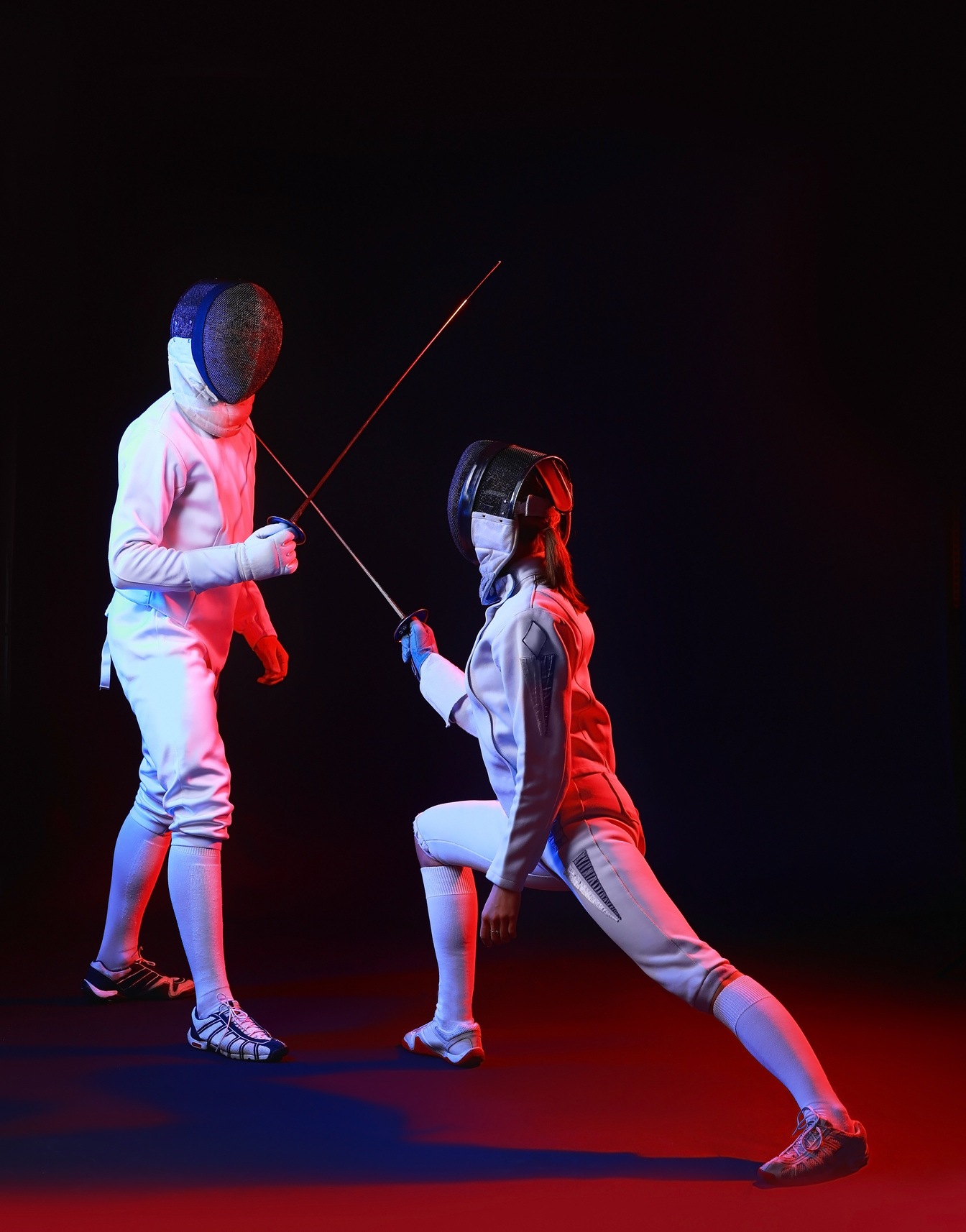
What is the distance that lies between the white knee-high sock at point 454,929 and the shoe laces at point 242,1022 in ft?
1.34

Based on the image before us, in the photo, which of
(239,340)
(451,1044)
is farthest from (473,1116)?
(239,340)

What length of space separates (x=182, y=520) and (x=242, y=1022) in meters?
1.16

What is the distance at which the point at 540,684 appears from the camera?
2279mm

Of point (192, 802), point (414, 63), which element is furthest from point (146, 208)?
point (192, 802)

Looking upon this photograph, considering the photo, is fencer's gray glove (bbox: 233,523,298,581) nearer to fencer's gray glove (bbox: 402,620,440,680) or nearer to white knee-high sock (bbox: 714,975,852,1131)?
fencer's gray glove (bbox: 402,620,440,680)

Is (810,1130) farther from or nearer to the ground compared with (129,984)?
farther from the ground

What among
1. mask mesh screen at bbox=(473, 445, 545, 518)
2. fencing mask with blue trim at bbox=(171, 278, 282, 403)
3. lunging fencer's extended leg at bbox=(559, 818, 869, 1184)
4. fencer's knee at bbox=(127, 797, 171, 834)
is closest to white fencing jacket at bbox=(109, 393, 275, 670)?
fencing mask with blue trim at bbox=(171, 278, 282, 403)

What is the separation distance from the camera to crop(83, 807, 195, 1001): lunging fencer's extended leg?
309 cm

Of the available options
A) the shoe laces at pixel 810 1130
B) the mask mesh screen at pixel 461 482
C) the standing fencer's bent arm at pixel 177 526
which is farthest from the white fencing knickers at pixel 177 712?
the shoe laces at pixel 810 1130

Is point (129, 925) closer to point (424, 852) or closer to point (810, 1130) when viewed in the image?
point (424, 852)

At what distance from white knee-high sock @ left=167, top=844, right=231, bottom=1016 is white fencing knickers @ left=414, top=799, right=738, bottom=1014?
63cm

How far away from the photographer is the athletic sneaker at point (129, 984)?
3127 mm

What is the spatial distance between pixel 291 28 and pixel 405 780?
2698mm

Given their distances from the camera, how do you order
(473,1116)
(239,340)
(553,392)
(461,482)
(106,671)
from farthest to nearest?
(553,392) → (106,671) → (239,340) → (461,482) → (473,1116)
